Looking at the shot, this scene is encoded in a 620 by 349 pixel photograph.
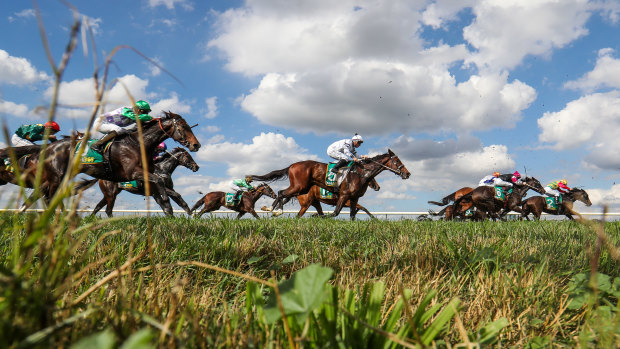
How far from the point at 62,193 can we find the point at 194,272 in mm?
1871

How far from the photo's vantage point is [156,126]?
27.4 feet

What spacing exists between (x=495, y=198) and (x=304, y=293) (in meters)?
17.5

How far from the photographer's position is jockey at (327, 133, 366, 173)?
13117 mm

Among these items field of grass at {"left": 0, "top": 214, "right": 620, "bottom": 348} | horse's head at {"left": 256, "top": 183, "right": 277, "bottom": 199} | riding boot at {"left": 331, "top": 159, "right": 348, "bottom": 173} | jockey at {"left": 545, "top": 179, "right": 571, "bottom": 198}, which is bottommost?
field of grass at {"left": 0, "top": 214, "right": 620, "bottom": 348}

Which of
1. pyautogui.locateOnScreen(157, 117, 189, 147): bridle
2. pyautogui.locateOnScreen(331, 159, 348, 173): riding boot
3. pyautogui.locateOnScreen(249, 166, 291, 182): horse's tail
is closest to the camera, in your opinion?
pyautogui.locateOnScreen(157, 117, 189, 147): bridle

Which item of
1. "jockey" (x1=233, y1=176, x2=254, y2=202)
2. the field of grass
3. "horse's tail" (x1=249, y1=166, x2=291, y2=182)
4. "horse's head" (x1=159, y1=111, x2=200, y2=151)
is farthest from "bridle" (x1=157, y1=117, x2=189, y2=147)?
"jockey" (x1=233, y1=176, x2=254, y2=202)

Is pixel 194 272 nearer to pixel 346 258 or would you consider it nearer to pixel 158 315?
pixel 346 258

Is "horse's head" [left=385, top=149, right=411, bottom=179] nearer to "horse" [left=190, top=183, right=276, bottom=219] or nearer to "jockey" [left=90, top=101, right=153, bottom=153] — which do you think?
"jockey" [left=90, top=101, right=153, bottom=153]

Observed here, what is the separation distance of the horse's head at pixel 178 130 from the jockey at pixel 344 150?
582cm

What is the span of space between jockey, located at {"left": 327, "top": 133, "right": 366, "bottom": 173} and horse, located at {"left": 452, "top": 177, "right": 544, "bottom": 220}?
6.25 m

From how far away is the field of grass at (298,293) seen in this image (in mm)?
825

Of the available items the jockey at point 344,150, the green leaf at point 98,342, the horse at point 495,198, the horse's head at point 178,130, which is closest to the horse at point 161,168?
the horse's head at point 178,130

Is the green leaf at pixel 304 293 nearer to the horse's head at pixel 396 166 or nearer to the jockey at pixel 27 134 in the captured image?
the jockey at pixel 27 134

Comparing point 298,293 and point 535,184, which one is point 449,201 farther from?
point 298,293
